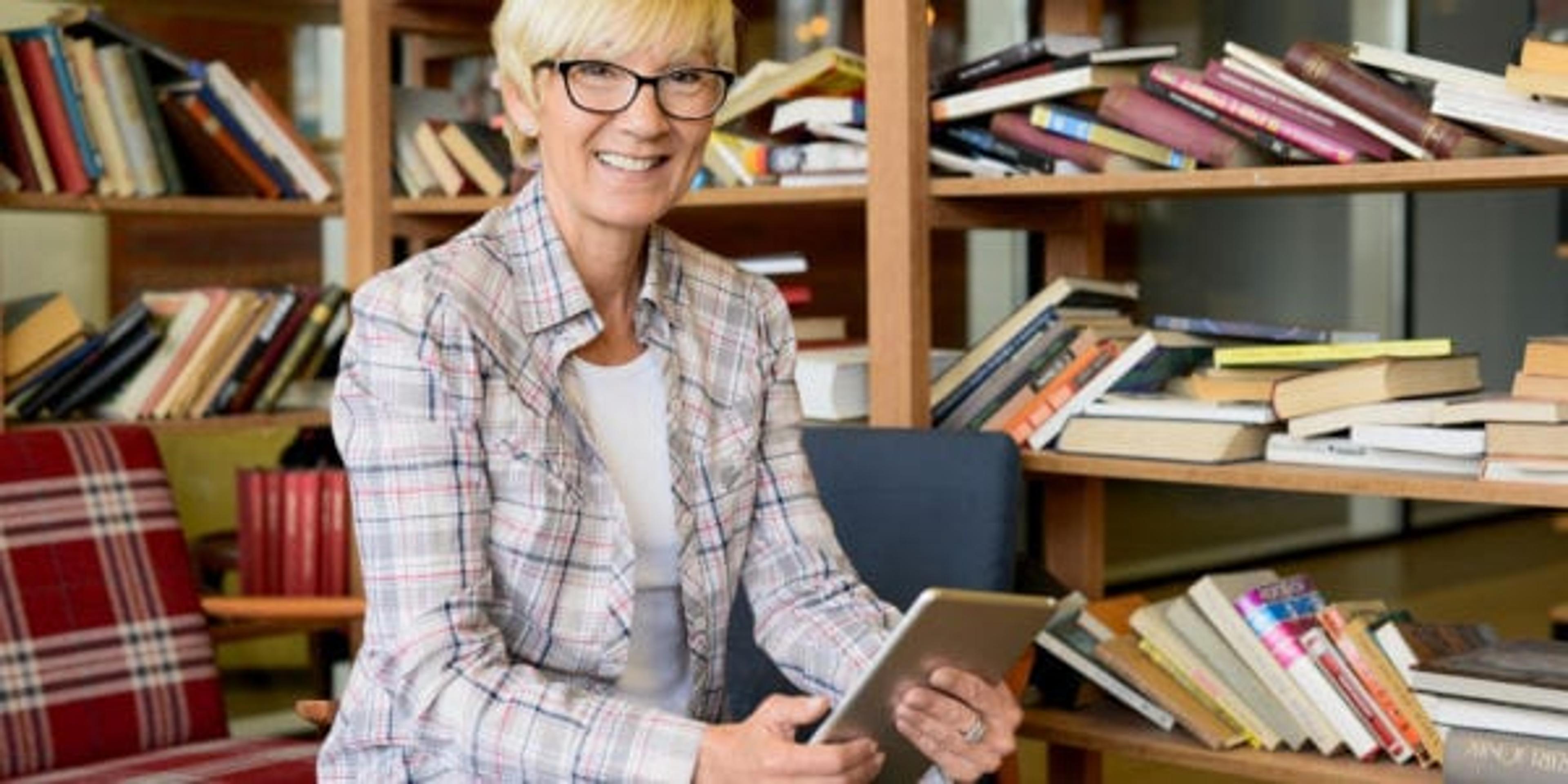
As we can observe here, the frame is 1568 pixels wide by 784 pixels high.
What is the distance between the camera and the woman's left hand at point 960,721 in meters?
1.86

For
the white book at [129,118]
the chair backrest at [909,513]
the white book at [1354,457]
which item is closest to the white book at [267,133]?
the white book at [129,118]

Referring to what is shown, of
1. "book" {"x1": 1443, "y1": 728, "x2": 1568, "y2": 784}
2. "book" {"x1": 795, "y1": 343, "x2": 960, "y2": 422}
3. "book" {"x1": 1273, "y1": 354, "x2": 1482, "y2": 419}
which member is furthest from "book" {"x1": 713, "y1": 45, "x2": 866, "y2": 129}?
"book" {"x1": 1443, "y1": 728, "x2": 1568, "y2": 784}

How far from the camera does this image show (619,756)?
1771mm

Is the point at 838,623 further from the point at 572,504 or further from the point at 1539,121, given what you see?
the point at 1539,121

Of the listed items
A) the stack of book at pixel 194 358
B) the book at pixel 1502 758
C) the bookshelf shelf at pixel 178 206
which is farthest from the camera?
the stack of book at pixel 194 358

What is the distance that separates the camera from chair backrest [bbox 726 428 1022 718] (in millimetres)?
2660

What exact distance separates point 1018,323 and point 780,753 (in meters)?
1.44

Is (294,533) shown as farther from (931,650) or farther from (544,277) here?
(931,650)

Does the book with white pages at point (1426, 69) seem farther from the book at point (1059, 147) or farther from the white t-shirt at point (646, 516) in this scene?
the white t-shirt at point (646, 516)

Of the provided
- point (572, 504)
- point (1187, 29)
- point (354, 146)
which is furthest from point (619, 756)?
point (1187, 29)

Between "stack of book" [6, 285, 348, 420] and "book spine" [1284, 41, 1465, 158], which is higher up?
"book spine" [1284, 41, 1465, 158]

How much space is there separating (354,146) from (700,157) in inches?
78.4

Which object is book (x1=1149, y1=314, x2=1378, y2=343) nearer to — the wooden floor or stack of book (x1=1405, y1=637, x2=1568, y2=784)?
stack of book (x1=1405, y1=637, x2=1568, y2=784)

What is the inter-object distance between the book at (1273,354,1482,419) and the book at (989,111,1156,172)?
1.18ft
